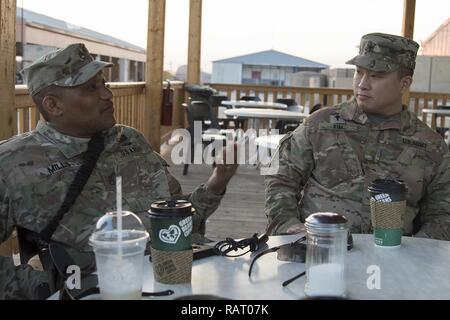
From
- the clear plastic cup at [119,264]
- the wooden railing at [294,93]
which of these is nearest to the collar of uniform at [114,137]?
the clear plastic cup at [119,264]

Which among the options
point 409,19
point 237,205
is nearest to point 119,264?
point 237,205

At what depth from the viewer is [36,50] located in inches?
559

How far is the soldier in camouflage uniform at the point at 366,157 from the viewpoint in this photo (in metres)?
2.25

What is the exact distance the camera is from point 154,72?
6.69 m

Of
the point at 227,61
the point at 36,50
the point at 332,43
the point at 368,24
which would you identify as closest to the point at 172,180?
the point at 368,24

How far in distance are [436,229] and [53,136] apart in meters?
1.41

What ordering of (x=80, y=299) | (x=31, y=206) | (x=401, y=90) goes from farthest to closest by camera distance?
1. (x=401, y=90)
2. (x=31, y=206)
3. (x=80, y=299)

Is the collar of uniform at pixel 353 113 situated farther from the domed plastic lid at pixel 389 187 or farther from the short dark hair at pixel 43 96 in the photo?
the short dark hair at pixel 43 96

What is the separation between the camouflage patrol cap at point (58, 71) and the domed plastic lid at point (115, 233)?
89 cm

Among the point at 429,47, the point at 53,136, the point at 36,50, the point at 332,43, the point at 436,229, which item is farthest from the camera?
the point at 429,47

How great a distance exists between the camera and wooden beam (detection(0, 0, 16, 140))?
2.57 meters

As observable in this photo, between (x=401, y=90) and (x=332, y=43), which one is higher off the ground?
(x=332, y=43)

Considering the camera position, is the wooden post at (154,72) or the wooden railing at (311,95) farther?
the wooden railing at (311,95)
